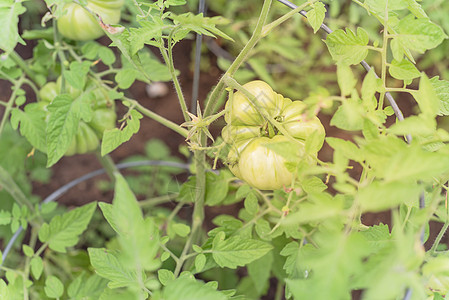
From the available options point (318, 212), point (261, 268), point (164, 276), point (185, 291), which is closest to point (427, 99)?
point (318, 212)

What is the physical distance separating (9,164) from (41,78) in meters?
0.25

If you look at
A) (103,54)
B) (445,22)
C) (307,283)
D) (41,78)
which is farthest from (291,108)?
(445,22)

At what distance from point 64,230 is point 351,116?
0.59 metres

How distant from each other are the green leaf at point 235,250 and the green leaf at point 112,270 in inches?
5.5

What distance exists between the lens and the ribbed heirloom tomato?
1.88ft

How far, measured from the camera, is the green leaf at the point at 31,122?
81 centimetres

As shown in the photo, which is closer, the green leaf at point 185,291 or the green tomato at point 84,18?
the green leaf at point 185,291

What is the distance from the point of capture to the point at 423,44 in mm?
501

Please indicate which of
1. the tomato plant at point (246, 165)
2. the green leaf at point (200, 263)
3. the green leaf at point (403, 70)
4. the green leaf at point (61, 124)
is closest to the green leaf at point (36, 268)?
the tomato plant at point (246, 165)

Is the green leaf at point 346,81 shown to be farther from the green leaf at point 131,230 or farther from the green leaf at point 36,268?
the green leaf at point 36,268

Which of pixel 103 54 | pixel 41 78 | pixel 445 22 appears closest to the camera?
pixel 103 54

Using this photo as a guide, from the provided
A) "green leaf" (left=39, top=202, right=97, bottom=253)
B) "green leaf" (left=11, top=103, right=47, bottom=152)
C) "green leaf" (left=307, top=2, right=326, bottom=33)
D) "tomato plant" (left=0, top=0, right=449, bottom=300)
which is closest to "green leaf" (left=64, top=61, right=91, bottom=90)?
"tomato plant" (left=0, top=0, right=449, bottom=300)

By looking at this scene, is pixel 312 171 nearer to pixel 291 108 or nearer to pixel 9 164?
pixel 291 108

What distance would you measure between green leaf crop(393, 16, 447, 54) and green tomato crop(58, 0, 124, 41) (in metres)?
0.54
